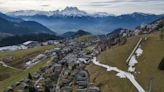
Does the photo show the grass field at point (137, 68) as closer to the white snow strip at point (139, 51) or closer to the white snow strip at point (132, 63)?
the white snow strip at point (132, 63)

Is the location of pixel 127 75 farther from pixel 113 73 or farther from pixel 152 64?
pixel 152 64

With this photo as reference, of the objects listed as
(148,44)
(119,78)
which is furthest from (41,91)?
(148,44)

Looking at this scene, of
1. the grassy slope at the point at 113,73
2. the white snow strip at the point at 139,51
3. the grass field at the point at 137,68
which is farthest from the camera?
the white snow strip at the point at 139,51

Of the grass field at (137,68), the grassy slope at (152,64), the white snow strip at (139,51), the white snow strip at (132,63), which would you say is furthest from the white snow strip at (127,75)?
the white snow strip at (139,51)

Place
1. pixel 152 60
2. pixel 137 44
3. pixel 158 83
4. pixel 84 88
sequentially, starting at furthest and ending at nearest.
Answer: pixel 137 44
pixel 152 60
pixel 84 88
pixel 158 83

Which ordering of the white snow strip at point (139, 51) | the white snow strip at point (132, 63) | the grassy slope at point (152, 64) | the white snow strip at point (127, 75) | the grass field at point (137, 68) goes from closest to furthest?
the white snow strip at point (127, 75) < the grassy slope at point (152, 64) < the grass field at point (137, 68) < the white snow strip at point (132, 63) < the white snow strip at point (139, 51)

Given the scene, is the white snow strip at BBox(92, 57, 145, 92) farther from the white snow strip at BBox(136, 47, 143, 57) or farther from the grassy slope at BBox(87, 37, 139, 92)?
the white snow strip at BBox(136, 47, 143, 57)

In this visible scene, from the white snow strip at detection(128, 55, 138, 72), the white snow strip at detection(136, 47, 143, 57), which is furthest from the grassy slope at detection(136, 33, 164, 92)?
the white snow strip at detection(128, 55, 138, 72)

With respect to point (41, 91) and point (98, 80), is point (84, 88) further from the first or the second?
point (41, 91)
